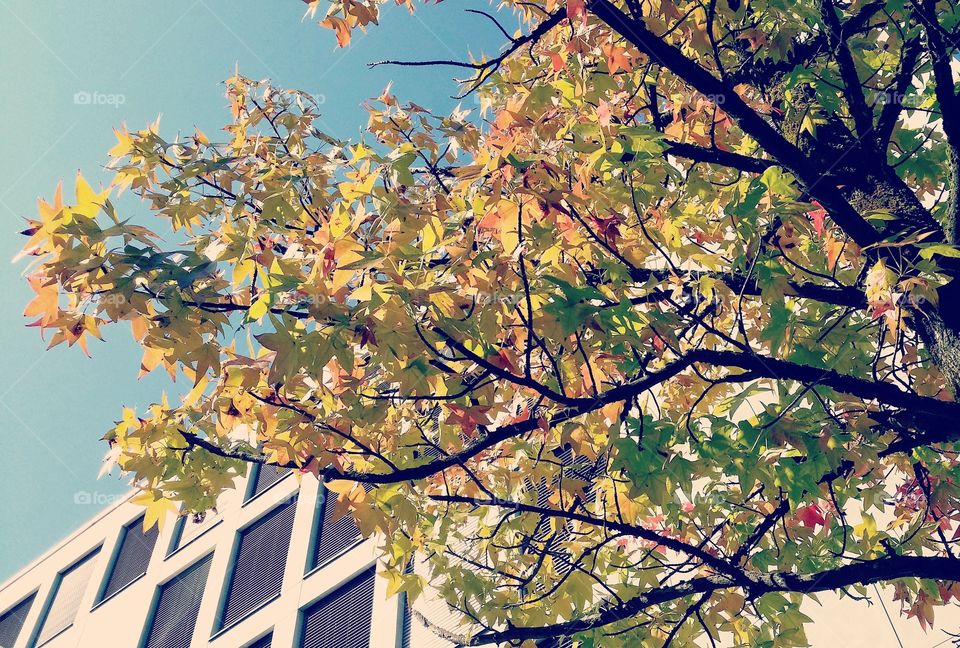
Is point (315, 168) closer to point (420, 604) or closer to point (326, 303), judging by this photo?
point (326, 303)

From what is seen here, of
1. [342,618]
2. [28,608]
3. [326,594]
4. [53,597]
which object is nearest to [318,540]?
[326,594]

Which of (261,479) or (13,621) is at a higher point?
(261,479)

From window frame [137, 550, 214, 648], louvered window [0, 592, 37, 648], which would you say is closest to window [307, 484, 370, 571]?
window frame [137, 550, 214, 648]

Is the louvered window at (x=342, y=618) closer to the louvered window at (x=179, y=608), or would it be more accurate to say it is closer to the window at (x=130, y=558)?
the louvered window at (x=179, y=608)

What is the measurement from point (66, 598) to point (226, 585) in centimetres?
833

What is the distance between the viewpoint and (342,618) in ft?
41.4

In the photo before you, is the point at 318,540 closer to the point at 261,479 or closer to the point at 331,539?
the point at 331,539

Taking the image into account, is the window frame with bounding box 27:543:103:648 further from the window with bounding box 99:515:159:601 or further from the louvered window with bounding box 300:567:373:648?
the louvered window with bounding box 300:567:373:648

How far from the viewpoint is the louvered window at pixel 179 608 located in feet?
51.4

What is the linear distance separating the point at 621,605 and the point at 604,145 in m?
2.20

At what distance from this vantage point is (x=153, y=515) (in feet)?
11.2

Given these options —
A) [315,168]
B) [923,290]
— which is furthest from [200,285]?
[923,290]

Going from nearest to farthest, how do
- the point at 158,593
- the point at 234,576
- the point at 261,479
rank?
the point at 234,576 < the point at 158,593 < the point at 261,479

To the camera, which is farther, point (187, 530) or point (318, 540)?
point (187, 530)
